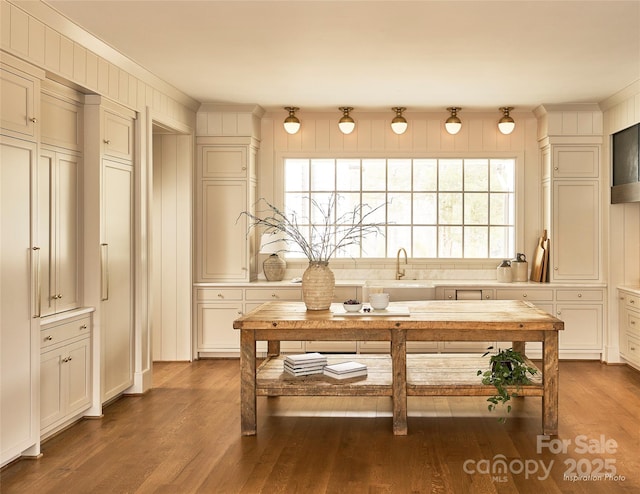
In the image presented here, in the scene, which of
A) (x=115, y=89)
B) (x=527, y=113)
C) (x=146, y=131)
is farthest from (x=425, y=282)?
(x=115, y=89)

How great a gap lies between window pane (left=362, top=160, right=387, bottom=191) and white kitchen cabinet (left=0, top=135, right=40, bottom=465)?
4.11 m

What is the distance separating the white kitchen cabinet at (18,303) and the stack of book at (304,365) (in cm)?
160

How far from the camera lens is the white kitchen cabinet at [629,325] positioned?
5902mm

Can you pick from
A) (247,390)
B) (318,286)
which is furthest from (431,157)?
(247,390)

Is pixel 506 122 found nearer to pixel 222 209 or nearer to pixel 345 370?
pixel 222 209

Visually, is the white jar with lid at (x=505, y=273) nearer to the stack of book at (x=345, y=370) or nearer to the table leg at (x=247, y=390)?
the stack of book at (x=345, y=370)

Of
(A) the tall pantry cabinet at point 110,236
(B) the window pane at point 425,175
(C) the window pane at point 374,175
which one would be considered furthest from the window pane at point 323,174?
(A) the tall pantry cabinet at point 110,236

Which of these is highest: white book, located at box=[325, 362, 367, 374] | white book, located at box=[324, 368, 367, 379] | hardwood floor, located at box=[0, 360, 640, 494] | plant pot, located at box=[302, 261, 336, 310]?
plant pot, located at box=[302, 261, 336, 310]

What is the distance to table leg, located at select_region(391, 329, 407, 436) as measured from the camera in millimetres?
4117

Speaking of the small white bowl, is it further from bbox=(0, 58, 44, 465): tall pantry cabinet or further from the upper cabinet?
the upper cabinet

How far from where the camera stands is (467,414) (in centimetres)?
459

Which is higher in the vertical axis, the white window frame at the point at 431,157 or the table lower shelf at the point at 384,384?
the white window frame at the point at 431,157

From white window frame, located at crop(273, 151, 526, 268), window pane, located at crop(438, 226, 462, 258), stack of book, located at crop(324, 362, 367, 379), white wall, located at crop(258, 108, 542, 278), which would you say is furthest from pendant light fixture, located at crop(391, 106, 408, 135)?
stack of book, located at crop(324, 362, 367, 379)

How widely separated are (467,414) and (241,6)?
10.3ft
